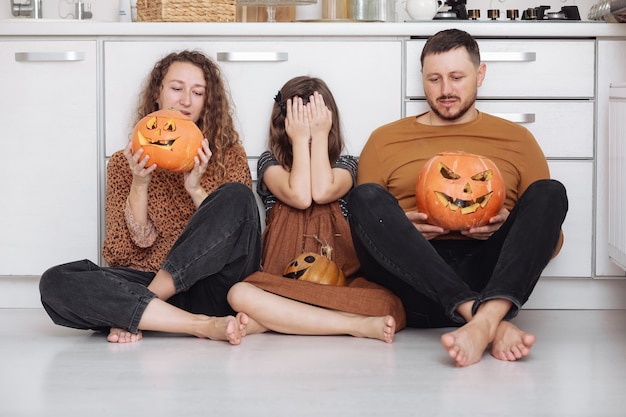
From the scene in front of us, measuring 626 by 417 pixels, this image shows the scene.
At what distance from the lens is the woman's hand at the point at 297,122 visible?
2660 millimetres

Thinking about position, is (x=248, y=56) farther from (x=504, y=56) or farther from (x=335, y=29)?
(x=504, y=56)

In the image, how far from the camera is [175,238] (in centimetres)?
257

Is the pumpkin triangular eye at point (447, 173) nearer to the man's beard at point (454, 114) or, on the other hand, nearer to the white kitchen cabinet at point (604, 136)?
the man's beard at point (454, 114)

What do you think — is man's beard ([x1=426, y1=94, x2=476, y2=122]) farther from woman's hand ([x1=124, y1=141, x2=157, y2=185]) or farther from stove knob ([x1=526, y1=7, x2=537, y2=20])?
woman's hand ([x1=124, y1=141, x2=157, y2=185])

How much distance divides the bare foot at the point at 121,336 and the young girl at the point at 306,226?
247 millimetres

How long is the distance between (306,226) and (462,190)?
0.53m

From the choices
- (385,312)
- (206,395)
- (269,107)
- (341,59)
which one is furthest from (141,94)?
(206,395)

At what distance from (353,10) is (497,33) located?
1.73ft

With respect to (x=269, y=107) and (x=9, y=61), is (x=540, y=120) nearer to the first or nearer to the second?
(x=269, y=107)

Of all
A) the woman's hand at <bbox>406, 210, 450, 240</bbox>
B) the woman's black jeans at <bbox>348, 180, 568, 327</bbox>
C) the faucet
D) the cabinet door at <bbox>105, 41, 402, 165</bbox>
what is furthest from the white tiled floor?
the faucet

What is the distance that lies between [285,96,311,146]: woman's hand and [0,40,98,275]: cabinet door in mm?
604

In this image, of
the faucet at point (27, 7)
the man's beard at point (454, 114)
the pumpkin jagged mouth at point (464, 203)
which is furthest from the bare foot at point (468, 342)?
the faucet at point (27, 7)

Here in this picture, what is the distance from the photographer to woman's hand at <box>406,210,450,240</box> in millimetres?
2424

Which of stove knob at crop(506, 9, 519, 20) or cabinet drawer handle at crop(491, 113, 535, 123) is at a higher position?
stove knob at crop(506, 9, 519, 20)
